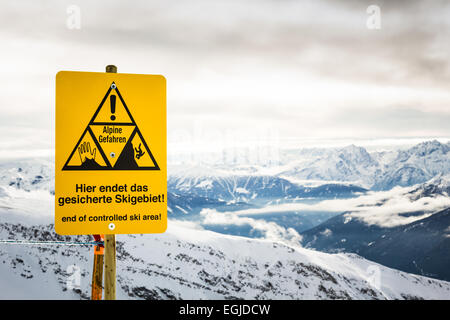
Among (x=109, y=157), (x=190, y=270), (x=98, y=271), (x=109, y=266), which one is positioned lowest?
(x=190, y=270)

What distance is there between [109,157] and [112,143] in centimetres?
19

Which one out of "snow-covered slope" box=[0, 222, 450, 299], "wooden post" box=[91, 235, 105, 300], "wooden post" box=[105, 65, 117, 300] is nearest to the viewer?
"wooden post" box=[105, 65, 117, 300]

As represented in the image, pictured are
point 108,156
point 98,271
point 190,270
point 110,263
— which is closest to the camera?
point 108,156

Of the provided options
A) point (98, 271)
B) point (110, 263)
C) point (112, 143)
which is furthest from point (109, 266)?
point (112, 143)

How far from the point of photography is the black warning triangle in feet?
15.6

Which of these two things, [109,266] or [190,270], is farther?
[190,270]

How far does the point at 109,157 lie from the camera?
189 inches

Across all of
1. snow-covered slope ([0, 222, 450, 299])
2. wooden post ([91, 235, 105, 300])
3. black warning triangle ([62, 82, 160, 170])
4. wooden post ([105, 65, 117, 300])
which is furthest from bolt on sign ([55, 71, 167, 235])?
A: snow-covered slope ([0, 222, 450, 299])

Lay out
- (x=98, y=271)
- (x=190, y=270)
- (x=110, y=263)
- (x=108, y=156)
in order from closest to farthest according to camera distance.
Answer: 1. (x=108, y=156)
2. (x=110, y=263)
3. (x=98, y=271)
4. (x=190, y=270)

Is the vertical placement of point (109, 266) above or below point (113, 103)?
below

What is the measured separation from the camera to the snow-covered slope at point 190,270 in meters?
21.2

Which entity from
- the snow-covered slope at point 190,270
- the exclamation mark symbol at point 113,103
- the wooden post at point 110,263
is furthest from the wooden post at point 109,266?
the snow-covered slope at point 190,270

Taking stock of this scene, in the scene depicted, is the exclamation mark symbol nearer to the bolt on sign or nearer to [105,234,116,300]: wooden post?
the bolt on sign

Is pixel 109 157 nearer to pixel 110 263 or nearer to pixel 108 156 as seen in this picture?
pixel 108 156
